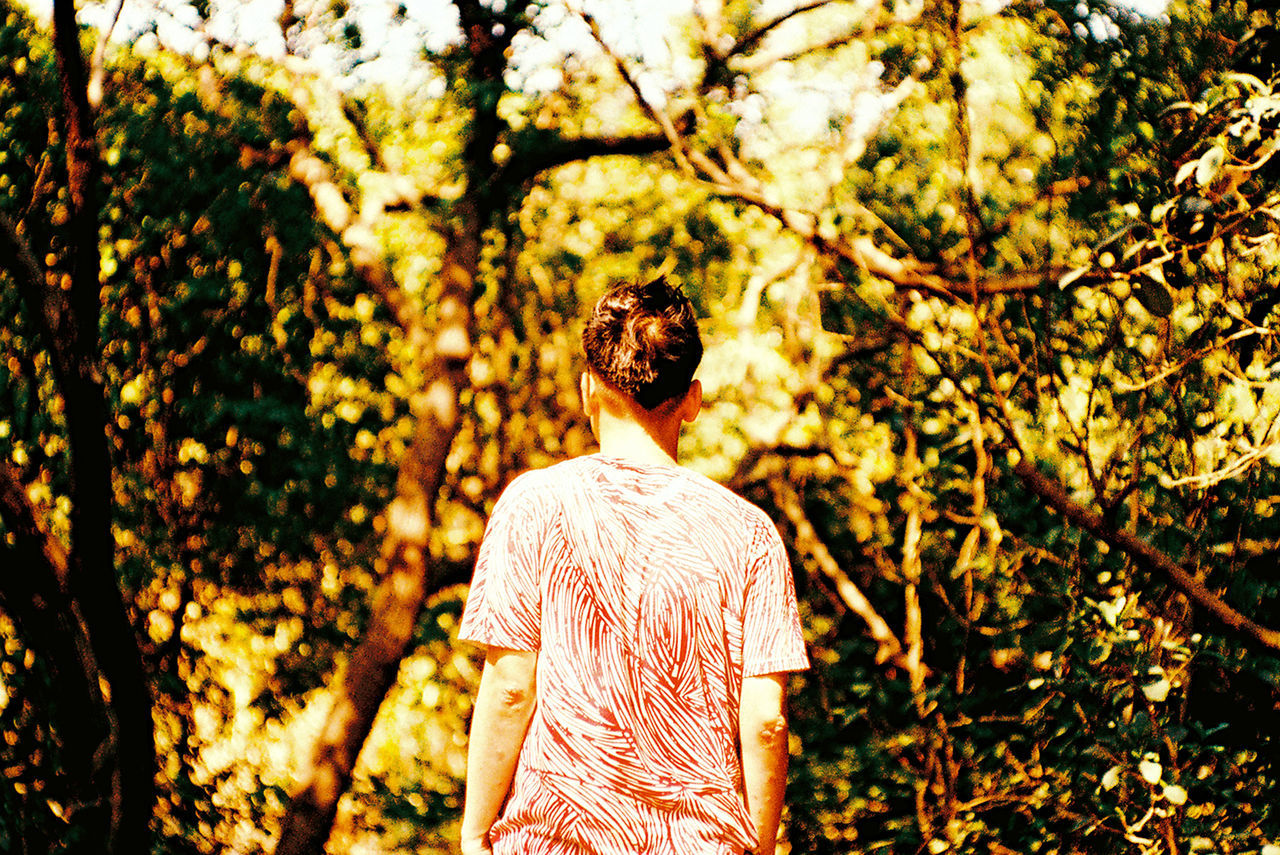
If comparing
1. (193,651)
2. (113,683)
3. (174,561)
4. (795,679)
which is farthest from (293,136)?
(795,679)

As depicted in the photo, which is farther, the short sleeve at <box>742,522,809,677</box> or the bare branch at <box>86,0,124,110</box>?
the bare branch at <box>86,0,124,110</box>

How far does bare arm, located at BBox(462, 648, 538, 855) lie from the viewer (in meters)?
1.56

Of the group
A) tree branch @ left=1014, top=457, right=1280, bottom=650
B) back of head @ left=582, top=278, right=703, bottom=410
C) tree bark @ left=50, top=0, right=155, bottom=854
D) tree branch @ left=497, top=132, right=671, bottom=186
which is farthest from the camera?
tree branch @ left=497, top=132, right=671, bottom=186

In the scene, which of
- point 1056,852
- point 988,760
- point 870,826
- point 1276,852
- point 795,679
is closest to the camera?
point 1276,852

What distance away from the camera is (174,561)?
18.4ft

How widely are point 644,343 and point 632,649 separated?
53cm

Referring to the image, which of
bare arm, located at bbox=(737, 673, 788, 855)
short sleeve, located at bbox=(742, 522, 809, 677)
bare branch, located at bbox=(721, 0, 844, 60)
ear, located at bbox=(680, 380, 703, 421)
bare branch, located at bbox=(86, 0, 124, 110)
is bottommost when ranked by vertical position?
bare arm, located at bbox=(737, 673, 788, 855)

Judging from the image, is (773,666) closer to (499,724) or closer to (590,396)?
(499,724)

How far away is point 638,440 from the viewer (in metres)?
1.65

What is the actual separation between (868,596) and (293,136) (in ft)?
14.5

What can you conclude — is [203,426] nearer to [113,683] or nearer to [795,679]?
[113,683]

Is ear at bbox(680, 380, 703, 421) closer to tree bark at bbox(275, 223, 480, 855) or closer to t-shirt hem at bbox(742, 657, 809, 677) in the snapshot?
t-shirt hem at bbox(742, 657, 809, 677)

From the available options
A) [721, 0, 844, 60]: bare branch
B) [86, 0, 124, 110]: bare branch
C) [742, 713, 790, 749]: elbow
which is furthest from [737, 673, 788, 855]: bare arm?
[721, 0, 844, 60]: bare branch

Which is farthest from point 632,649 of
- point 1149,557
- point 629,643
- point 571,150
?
point 571,150
